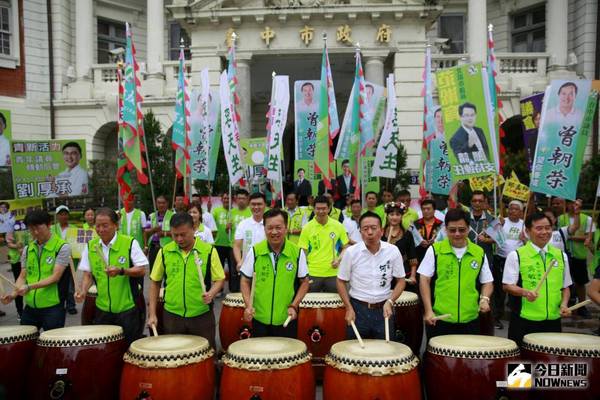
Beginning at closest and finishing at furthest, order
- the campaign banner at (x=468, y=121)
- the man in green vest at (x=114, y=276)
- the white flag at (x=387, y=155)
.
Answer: the man in green vest at (x=114, y=276)
the campaign banner at (x=468, y=121)
the white flag at (x=387, y=155)

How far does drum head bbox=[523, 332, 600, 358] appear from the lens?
4098 mm

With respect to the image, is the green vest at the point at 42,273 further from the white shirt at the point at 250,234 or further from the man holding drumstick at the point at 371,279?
the man holding drumstick at the point at 371,279

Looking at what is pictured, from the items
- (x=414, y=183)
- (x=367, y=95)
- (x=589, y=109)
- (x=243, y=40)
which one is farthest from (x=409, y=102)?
(x=589, y=109)

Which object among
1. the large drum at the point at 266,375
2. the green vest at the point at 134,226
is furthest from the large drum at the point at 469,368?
the green vest at the point at 134,226

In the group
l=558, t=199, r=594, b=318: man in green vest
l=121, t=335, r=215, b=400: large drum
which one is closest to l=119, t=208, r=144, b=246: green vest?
l=121, t=335, r=215, b=400: large drum

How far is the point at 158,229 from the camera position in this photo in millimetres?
9359

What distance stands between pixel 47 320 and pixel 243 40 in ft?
46.7

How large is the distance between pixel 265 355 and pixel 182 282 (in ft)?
4.01

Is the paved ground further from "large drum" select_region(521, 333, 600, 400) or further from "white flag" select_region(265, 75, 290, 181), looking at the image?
"white flag" select_region(265, 75, 290, 181)

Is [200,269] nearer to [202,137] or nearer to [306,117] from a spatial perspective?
[306,117]

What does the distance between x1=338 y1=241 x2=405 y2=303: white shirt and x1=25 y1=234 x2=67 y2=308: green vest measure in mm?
2889

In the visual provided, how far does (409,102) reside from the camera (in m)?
18.2

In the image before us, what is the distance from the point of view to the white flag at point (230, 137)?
10047mm

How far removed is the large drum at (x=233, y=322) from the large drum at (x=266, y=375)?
1547 mm
